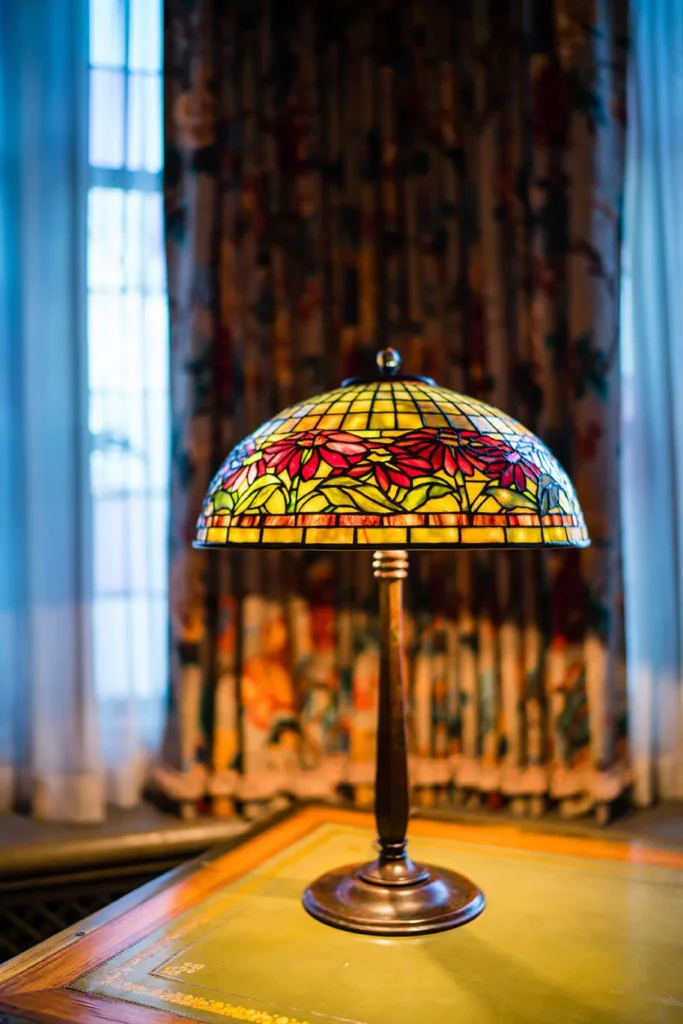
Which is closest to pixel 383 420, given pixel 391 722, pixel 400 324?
pixel 391 722

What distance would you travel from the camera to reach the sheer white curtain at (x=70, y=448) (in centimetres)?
167

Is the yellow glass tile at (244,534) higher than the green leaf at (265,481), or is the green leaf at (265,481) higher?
the green leaf at (265,481)

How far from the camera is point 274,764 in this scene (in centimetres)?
167

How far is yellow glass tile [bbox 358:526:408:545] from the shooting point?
30.8 inches

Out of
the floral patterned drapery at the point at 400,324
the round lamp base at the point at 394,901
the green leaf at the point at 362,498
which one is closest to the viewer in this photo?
the green leaf at the point at 362,498

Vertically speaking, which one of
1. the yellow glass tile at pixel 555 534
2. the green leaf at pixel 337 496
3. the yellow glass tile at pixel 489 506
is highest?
the green leaf at pixel 337 496

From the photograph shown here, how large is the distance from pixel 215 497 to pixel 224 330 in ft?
2.79

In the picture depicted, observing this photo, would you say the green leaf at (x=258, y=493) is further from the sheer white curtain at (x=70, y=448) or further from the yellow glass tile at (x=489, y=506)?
the sheer white curtain at (x=70, y=448)

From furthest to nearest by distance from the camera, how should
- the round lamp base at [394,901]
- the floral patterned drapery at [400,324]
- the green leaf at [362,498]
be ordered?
1. the floral patterned drapery at [400,324]
2. the round lamp base at [394,901]
3. the green leaf at [362,498]

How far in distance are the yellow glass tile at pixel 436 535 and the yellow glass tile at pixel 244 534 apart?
6.0 inches

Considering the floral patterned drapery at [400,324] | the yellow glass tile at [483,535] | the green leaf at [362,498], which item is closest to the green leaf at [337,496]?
the green leaf at [362,498]

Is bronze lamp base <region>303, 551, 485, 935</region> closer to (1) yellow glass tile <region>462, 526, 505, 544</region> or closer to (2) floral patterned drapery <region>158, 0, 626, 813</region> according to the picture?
(1) yellow glass tile <region>462, 526, 505, 544</region>

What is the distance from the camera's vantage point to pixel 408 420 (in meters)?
0.85

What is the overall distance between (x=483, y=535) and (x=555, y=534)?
0.09 meters
